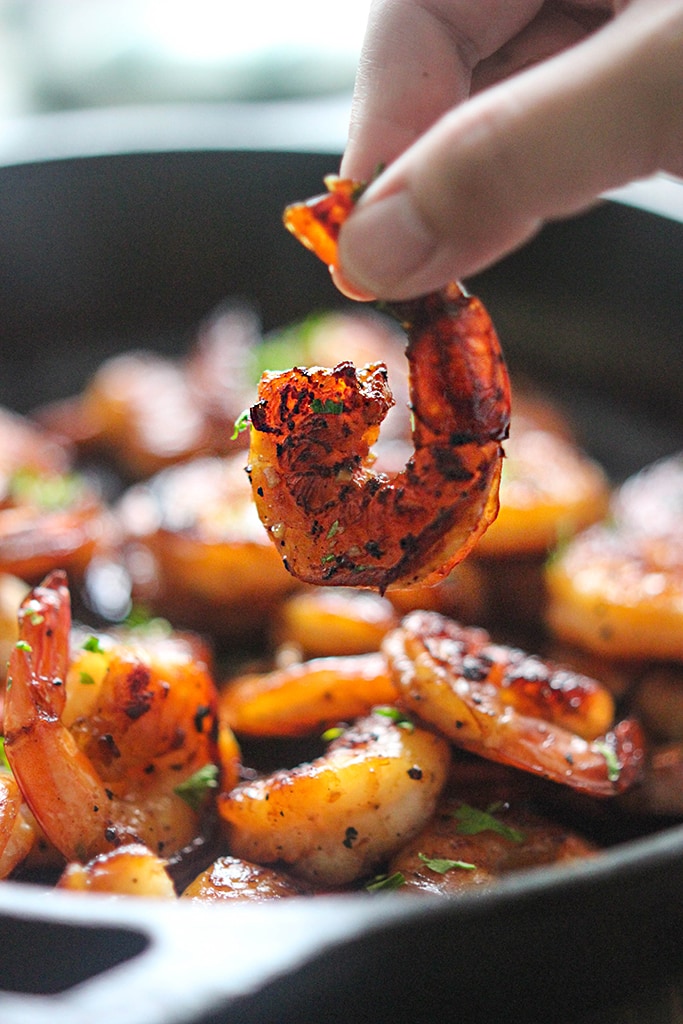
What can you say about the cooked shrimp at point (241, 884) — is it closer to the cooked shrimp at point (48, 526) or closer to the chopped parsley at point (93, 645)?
the chopped parsley at point (93, 645)

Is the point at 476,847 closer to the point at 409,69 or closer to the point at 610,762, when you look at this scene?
the point at 610,762

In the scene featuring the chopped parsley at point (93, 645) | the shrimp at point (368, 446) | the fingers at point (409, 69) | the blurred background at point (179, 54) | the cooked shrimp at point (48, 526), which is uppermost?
the blurred background at point (179, 54)

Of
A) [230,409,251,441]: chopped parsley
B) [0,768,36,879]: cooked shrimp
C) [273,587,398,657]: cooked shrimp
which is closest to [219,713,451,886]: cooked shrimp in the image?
[0,768,36,879]: cooked shrimp

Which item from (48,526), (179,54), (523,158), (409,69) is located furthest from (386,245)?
(179,54)

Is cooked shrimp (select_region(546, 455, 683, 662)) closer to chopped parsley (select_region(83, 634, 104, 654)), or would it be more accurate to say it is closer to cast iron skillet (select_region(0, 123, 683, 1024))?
cast iron skillet (select_region(0, 123, 683, 1024))

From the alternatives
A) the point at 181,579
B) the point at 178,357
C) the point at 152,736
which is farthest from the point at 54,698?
the point at 178,357

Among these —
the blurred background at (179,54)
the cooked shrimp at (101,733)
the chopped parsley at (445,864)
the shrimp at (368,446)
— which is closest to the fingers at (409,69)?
the shrimp at (368,446)
